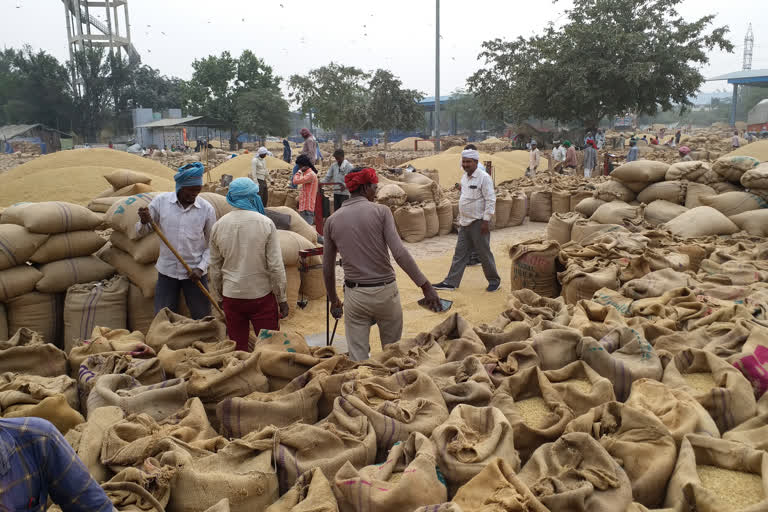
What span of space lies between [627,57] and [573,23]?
3045mm

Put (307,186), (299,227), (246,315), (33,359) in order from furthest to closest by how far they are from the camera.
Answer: (307,186), (299,227), (246,315), (33,359)

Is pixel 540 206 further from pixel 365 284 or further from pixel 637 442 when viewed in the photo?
pixel 637 442

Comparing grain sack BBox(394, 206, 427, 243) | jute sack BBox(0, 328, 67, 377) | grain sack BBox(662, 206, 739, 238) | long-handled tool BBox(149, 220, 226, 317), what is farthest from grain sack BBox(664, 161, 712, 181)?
jute sack BBox(0, 328, 67, 377)

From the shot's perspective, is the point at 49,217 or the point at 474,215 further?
the point at 474,215

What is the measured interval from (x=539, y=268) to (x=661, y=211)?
2.81 meters

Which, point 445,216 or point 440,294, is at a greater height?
point 445,216

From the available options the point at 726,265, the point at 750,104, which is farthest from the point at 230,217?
the point at 750,104

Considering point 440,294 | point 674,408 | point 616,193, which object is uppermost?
point 616,193

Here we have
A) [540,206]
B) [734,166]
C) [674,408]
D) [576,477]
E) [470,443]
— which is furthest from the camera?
[540,206]

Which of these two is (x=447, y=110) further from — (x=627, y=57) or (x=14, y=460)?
(x=14, y=460)

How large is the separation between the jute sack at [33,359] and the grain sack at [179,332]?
1.54 ft

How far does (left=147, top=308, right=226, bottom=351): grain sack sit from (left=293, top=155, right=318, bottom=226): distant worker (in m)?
5.41

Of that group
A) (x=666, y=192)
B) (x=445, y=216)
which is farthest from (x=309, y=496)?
(x=445, y=216)

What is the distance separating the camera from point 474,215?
6.43 m
